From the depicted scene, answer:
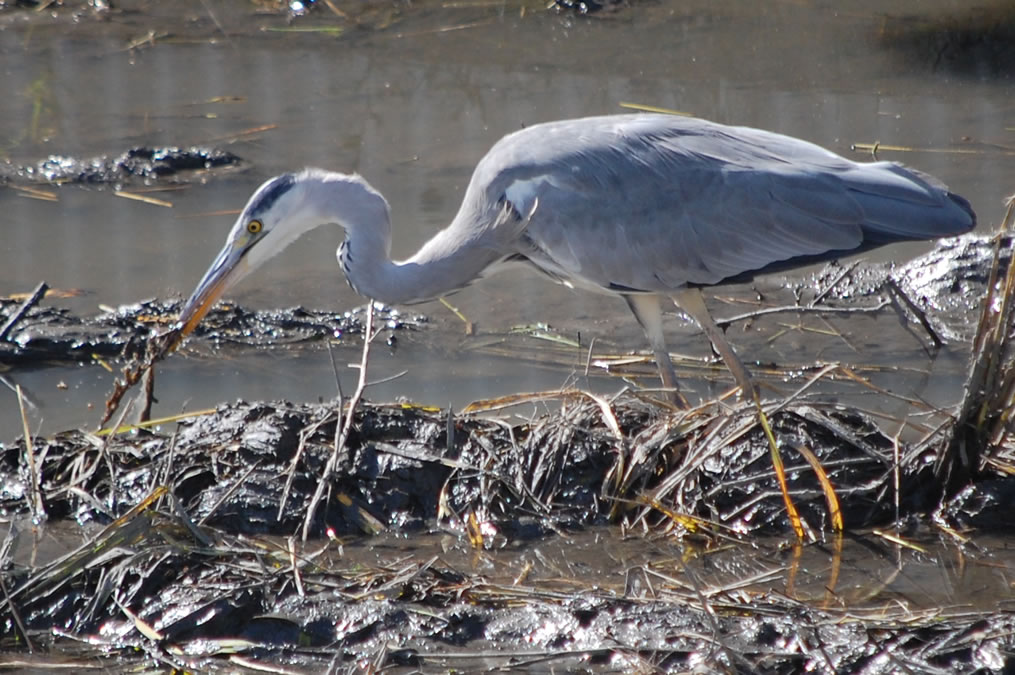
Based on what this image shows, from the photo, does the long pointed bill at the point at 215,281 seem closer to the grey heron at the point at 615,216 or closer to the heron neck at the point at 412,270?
the grey heron at the point at 615,216

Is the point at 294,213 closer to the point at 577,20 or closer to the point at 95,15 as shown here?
the point at 577,20

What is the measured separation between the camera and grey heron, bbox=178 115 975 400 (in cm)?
454

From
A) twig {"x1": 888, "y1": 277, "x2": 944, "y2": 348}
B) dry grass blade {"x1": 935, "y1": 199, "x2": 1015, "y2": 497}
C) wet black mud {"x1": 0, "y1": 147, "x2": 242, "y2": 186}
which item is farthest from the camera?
wet black mud {"x1": 0, "y1": 147, "x2": 242, "y2": 186}

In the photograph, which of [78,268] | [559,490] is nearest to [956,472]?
[559,490]

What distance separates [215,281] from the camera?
449cm

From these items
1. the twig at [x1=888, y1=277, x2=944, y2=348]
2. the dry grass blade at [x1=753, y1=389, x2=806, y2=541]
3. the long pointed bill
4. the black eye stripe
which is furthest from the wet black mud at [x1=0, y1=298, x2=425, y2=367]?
the dry grass blade at [x1=753, y1=389, x2=806, y2=541]

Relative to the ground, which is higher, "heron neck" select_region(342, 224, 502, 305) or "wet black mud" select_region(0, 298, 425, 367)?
"heron neck" select_region(342, 224, 502, 305)

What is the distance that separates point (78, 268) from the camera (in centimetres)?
628

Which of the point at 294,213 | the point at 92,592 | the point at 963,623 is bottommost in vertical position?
the point at 92,592

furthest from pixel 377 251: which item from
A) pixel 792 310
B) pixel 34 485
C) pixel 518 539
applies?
pixel 792 310

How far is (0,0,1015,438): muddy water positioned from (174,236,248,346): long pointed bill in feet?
2.08

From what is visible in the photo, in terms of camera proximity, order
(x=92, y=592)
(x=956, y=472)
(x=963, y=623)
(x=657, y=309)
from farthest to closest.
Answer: (x=657, y=309), (x=956, y=472), (x=92, y=592), (x=963, y=623)

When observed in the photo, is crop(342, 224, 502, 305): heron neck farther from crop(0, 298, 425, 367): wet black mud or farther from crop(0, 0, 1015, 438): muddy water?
crop(0, 298, 425, 367): wet black mud

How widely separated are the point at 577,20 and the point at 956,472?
687 cm
